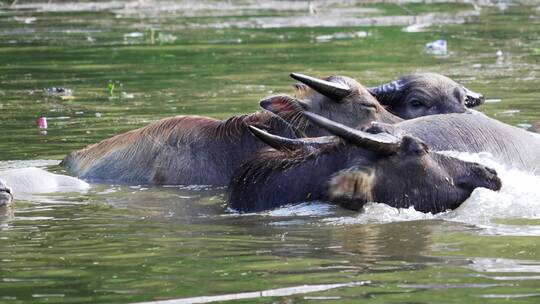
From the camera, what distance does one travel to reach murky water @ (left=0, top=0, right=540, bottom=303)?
21.1ft

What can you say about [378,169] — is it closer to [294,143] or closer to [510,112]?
[294,143]

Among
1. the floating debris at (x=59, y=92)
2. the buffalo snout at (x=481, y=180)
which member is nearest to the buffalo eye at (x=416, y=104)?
the buffalo snout at (x=481, y=180)

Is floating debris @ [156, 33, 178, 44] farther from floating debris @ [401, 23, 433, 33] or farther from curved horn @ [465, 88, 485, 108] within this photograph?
curved horn @ [465, 88, 485, 108]

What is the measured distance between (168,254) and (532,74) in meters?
9.94

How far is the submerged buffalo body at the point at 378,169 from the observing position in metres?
8.16

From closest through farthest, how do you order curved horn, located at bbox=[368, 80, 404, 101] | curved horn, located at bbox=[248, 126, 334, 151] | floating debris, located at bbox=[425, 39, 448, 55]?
curved horn, located at bbox=[248, 126, 334, 151] → curved horn, located at bbox=[368, 80, 404, 101] → floating debris, located at bbox=[425, 39, 448, 55]

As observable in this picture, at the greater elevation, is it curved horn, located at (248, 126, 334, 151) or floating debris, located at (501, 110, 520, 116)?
curved horn, located at (248, 126, 334, 151)

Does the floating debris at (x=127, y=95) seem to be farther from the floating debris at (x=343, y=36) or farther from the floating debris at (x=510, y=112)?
the floating debris at (x=343, y=36)

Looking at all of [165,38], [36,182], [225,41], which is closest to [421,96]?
[36,182]

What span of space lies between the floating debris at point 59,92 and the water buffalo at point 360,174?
7.47m

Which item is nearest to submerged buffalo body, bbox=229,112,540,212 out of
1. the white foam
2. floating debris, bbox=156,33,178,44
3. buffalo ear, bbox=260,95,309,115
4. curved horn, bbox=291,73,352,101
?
curved horn, bbox=291,73,352,101

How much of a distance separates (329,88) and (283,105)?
47 centimetres

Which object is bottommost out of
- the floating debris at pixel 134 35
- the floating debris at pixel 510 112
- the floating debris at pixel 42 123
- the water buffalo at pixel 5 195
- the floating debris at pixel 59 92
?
the floating debris at pixel 134 35

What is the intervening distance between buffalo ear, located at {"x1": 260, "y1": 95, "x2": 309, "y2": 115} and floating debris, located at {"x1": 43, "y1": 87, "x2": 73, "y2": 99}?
626 centimetres
